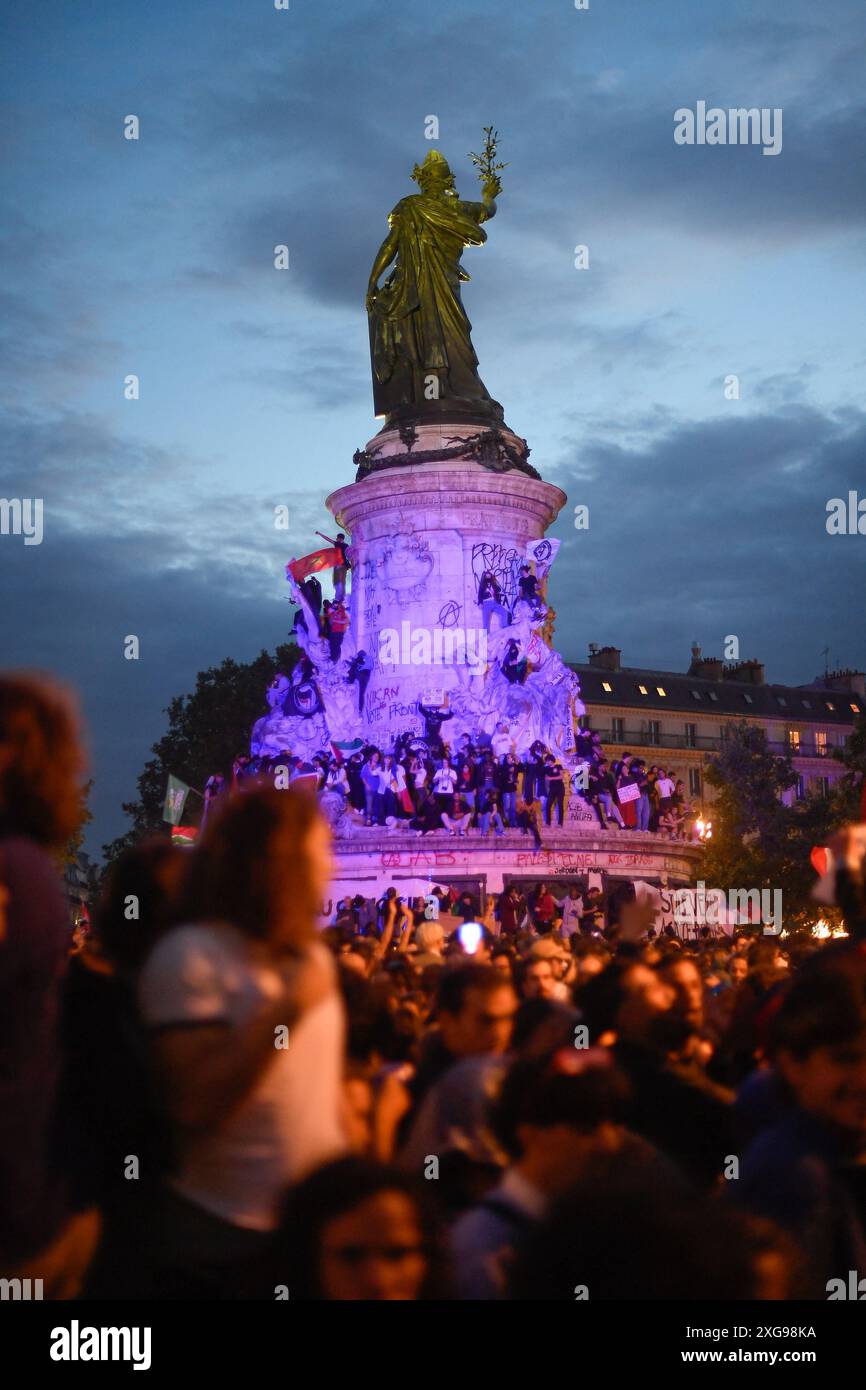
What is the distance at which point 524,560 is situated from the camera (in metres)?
46.7

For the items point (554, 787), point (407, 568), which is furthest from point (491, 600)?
point (554, 787)

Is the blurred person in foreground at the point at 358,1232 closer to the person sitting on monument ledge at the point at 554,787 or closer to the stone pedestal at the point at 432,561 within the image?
the person sitting on monument ledge at the point at 554,787

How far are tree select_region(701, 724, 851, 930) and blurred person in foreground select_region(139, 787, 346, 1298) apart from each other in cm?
4027

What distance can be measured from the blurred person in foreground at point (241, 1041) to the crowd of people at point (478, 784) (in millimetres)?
34336

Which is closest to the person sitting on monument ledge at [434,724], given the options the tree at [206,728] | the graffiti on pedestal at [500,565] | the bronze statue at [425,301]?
the graffiti on pedestal at [500,565]

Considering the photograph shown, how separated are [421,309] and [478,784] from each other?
52.2 ft

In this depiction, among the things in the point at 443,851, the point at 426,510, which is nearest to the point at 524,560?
the point at 426,510

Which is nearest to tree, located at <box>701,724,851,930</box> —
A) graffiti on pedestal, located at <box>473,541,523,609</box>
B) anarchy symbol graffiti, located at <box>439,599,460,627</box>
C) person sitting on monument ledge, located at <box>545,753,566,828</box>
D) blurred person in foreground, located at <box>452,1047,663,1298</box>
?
person sitting on monument ledge, located at <box>545,753,566,828</box>

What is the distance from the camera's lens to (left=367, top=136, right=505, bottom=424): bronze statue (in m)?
49.2

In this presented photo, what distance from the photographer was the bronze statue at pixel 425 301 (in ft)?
161

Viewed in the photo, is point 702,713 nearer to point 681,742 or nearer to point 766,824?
point 681,742

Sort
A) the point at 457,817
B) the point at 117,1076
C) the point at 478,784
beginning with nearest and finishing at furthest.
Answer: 1. the point at 117,1076
2. the point at 478,784
3. the point at 457,817

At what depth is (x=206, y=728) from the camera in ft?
248
